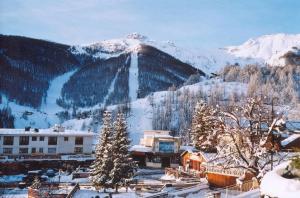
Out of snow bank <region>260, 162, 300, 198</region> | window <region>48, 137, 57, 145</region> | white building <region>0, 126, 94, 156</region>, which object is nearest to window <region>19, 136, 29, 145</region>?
white building <region>0, 126, 94, 156</region>

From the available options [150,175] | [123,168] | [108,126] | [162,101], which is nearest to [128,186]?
[123,168]

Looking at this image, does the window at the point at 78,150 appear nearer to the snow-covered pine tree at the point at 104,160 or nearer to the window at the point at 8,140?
the window at the point at 8,140

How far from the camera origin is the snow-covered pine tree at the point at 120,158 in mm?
42781

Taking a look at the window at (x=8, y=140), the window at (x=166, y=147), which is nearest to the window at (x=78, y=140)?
the window at (x=8, y=140)

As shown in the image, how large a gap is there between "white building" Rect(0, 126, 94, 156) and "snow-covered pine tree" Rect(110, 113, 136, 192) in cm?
3033

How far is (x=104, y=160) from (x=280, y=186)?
3644 cm

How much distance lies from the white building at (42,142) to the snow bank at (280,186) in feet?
212

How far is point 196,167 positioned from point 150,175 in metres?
6.20

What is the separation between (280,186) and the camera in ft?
28.1

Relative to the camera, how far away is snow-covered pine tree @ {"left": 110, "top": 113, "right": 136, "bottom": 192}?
42781 mm

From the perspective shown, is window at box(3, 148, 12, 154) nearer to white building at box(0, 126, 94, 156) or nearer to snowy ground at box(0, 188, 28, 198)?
white building at box(0, 126, 94, 156)

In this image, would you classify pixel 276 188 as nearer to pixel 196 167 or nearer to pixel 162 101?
pixel 196 167

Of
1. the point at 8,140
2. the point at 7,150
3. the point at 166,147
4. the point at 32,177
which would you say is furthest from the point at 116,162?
the point at 7,150

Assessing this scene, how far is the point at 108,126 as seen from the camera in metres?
46.7
